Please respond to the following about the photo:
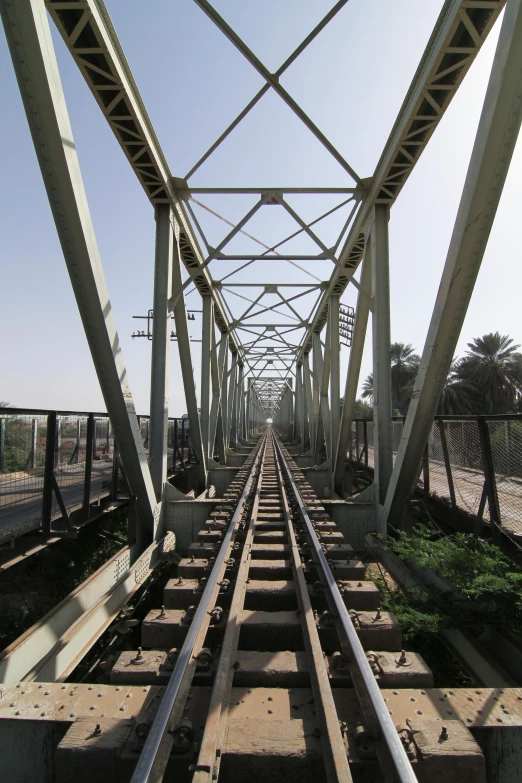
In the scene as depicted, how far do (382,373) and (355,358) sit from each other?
1.75m

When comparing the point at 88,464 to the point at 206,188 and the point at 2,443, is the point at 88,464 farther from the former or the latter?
the point at 206,188

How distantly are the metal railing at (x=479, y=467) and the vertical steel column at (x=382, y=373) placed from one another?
0.68 meters

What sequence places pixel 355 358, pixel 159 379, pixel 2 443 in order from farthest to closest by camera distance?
pixel 355 358, pixel 159 379, pixel 2 443

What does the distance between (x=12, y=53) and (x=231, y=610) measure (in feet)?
16.9

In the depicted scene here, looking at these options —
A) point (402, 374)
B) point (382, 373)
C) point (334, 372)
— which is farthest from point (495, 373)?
point (382, 373)

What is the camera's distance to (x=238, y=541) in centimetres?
551

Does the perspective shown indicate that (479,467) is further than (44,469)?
Yes

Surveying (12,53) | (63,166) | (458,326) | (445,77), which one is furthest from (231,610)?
(445,77)

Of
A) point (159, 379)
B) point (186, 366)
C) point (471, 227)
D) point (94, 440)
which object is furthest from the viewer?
point (186, 366)

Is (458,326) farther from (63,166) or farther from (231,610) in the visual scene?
(63,166)

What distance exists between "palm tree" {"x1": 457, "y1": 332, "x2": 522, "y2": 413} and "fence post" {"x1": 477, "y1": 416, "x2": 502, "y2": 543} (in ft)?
93.4

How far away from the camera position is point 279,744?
7.06ft

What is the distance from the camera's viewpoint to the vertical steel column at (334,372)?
12.4 metres

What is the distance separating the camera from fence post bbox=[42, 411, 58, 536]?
17.7ft
